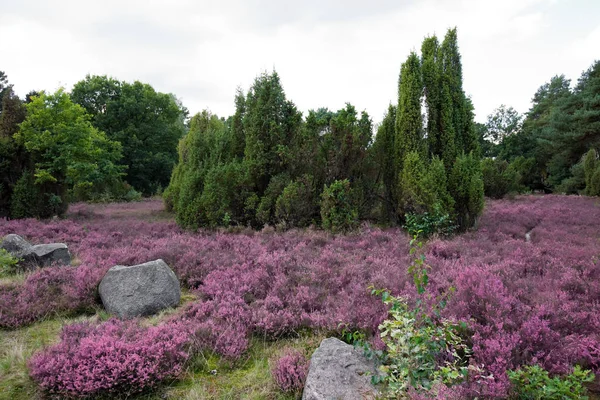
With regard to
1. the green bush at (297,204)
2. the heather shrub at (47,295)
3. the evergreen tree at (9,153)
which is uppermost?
the evergreen tree at (9,153)

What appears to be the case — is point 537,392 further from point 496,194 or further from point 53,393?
point 496,194

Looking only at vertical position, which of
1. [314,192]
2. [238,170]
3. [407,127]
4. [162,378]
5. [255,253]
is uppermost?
[407,127]

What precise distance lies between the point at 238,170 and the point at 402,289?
20.9 ft

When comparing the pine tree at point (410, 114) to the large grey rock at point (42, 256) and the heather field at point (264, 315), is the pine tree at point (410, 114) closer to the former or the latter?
the heather field at point (264, 315)

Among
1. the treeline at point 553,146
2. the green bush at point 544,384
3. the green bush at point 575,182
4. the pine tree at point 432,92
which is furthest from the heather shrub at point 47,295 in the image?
the green bush at point 575,182

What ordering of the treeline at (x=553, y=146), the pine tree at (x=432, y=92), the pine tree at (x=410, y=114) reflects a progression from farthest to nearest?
the treeline at (x=553, y=146) < the pine tree at (x=432, y=92) < the pine tree at (x=410, y=114)

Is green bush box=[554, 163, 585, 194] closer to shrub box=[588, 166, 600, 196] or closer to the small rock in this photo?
shrub box=[588, 166, 600, 196]

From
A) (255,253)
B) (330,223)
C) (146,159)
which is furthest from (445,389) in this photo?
(146,159)

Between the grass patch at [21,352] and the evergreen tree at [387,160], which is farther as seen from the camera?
the evergreen tree at [387,160]

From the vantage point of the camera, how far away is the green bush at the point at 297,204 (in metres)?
8.95

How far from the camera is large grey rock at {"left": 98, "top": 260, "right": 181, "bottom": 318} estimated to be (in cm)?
447

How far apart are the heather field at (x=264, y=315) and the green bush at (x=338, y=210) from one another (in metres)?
1.46

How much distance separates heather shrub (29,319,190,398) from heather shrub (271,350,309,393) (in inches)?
36.6

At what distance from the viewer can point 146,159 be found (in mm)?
32531
